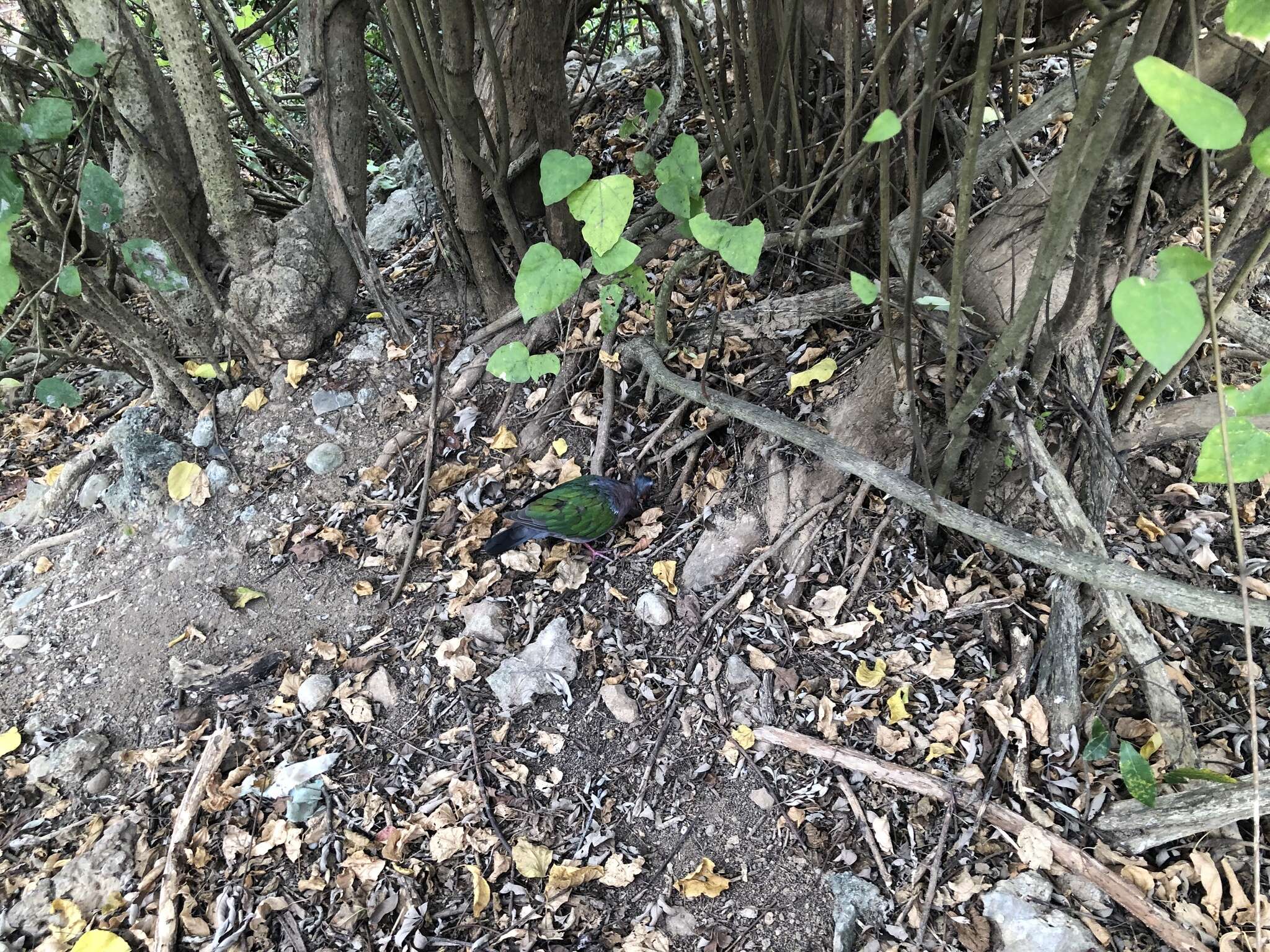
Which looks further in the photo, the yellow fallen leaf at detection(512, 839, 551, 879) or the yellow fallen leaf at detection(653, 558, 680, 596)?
the yellow fallen leaf at detection(653, 558, 680, 596)

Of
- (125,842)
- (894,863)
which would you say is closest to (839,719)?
(894,863)

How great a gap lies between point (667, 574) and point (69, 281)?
2098mm

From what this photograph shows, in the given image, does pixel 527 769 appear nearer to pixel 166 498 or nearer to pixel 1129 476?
pixel 166 498

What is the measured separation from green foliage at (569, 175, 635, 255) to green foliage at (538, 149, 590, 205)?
9 cm

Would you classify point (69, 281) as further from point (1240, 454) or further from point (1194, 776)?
point (1194, 776)

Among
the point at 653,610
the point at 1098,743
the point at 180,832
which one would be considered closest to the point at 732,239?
the point at 653,610

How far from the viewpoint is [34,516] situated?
10.0 ft

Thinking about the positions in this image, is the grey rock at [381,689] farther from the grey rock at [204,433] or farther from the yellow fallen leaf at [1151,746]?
the yellow fallen leaf at [1151,746]

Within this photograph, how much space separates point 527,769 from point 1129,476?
6.72 feet

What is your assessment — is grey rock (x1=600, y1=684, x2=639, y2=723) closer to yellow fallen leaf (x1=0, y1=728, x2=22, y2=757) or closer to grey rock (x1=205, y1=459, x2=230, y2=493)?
grey rock (x1=205, y1=459, x2=230, y2=493)

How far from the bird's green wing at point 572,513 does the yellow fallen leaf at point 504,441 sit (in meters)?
0.49

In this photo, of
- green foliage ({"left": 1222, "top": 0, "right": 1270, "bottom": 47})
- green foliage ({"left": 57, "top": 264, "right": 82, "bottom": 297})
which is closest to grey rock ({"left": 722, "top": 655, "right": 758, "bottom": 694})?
green foliage ({"left": 1222, "top": 0, "right": 1270, "bottom": 47})

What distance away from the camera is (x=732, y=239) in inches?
69.2

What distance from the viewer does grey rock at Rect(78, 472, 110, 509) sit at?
3.00 metres
